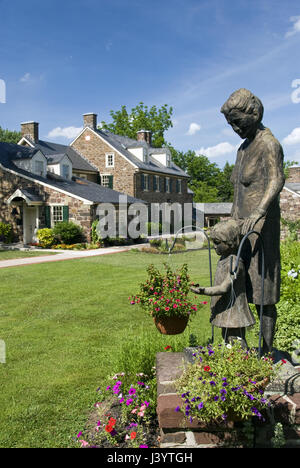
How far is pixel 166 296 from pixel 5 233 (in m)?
20.5

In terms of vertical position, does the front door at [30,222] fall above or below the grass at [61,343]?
above

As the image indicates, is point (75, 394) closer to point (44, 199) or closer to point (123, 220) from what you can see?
point (44, 199)

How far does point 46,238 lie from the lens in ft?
74.3

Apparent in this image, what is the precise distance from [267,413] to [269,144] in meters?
2.32

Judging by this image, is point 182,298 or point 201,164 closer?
point 182,298

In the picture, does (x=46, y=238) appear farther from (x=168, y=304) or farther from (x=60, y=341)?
(x=168, y=304)

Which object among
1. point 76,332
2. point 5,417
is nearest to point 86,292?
point 76,332

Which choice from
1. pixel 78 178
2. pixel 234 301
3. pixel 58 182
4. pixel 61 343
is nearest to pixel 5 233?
pixel 58 182

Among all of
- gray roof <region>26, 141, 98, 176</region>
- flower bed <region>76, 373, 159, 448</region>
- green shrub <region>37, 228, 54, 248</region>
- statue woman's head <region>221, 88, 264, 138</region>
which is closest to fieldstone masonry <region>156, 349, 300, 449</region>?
flower bed <region>76, 373, 159, 448</region>

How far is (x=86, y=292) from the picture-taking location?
33.2ft

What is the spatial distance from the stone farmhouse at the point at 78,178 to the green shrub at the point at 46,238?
1414mm

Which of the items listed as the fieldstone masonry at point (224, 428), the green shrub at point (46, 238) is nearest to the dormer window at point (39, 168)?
the green shrub at point (46, 238)

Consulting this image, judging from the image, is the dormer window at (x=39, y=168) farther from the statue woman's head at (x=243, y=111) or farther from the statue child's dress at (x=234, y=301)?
the statue child's dress at (x=234, y=301)

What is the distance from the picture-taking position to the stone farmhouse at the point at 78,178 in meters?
23.7
